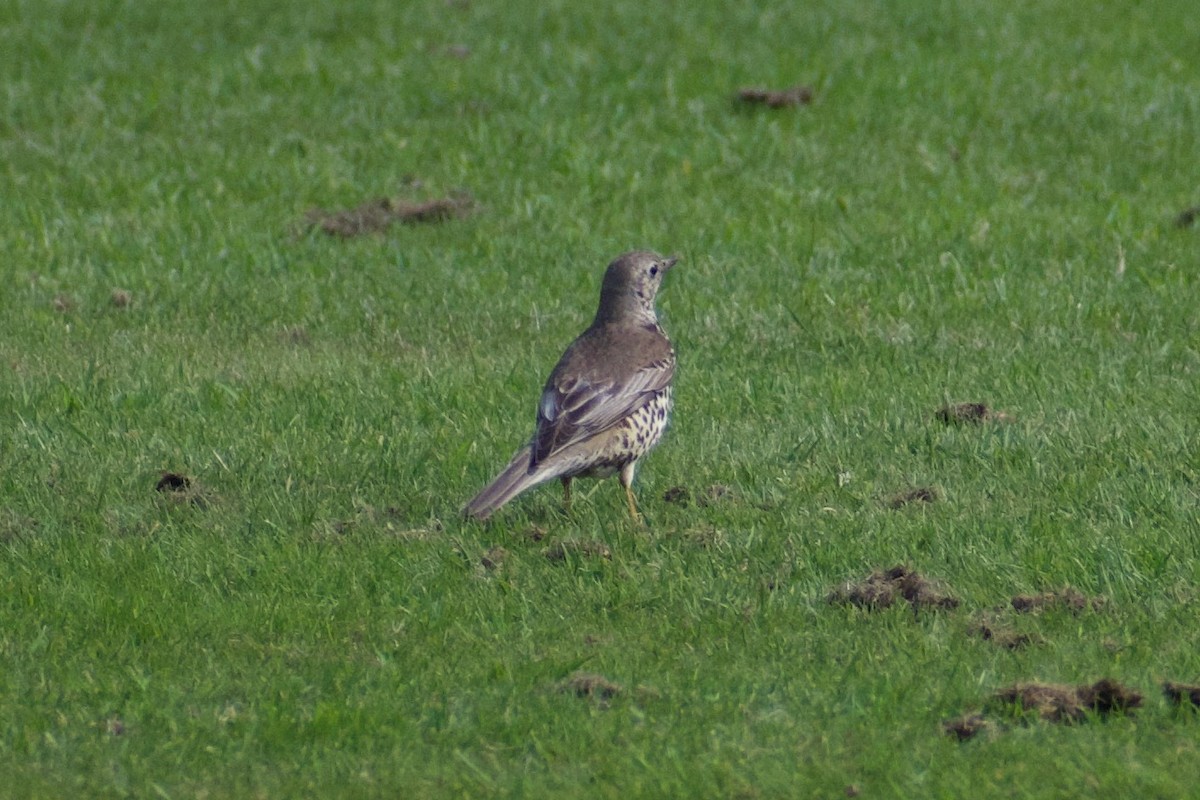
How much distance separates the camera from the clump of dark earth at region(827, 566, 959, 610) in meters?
6.98

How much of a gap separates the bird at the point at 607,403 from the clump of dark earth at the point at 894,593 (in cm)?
132

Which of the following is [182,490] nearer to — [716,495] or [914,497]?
[716,495]

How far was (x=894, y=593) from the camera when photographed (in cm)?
703

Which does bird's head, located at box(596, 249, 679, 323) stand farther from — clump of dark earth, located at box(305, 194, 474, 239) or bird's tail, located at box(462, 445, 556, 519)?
clump of dark earth, located at box(305, 194, 474, 239)

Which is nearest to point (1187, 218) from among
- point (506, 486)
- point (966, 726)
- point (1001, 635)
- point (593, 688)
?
point (506, 486)

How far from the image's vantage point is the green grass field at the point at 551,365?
238 inches

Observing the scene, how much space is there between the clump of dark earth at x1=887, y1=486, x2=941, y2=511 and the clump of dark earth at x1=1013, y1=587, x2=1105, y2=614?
1.30 metres

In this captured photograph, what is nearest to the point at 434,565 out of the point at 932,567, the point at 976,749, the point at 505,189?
the point at 932,567

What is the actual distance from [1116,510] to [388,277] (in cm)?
633

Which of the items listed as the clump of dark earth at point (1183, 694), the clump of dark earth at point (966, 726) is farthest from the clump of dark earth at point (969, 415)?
the clump of dark earth at point (966, 726)

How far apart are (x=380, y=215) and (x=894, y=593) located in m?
7.95

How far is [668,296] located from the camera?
1245cm

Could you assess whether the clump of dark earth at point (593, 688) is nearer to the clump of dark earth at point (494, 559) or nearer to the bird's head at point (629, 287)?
the clump of dark earth at point (494, 559)

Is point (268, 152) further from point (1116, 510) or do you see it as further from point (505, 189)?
point (1116, 510)
